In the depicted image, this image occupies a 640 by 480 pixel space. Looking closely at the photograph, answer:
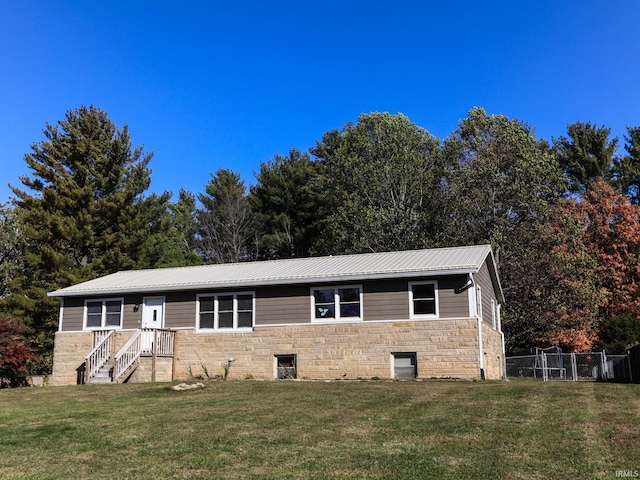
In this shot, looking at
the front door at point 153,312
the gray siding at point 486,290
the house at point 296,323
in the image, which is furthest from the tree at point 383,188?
the front door at point 153,312

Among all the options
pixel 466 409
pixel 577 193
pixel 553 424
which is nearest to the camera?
pixel 553 424

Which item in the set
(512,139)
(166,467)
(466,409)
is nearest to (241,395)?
(466,409)

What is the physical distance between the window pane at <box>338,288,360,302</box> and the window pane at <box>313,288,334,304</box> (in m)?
0.32

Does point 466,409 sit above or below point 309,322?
below

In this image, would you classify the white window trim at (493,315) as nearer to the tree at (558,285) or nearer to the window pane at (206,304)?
the tree at (558,285)

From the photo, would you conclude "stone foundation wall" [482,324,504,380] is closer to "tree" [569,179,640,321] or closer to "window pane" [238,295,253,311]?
"window pane" [238,295,253,311]

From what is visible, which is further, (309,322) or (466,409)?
(309,322)

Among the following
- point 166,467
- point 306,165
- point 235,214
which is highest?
point 306,165

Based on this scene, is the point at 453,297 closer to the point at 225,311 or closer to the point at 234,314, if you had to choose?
the point at 234,314

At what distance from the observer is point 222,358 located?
20.3 meters

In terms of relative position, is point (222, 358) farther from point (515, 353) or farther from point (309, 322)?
point (515, 353)

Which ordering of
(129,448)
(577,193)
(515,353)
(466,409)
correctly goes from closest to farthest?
1. (129,448)
2. (466,409)
3. (515,353)
4. (577,193)

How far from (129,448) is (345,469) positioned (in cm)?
301

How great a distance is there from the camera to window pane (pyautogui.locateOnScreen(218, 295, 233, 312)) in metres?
20.8
